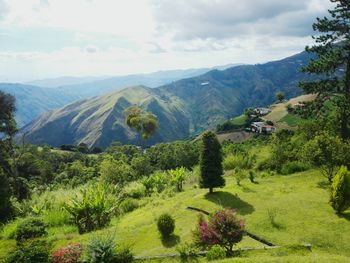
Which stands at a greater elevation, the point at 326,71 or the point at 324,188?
the point at 326,71

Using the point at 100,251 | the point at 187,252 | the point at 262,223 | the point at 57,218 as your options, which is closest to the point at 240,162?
the point at 262,223

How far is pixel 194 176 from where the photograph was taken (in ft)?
153

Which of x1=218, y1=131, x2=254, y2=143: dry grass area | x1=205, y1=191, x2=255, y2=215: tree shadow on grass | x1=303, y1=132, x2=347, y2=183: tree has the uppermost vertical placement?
x1=303, y1=132, x2=347, y2=183: tree

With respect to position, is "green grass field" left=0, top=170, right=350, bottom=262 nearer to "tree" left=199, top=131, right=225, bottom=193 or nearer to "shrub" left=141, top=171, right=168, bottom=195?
"tree" left=199, top=131, right=225, bottom=193

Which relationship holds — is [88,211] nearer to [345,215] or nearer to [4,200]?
[4,200]

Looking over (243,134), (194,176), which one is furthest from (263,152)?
(243,134)

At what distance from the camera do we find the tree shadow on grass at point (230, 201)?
26.0m

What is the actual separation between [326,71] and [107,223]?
2792 cm

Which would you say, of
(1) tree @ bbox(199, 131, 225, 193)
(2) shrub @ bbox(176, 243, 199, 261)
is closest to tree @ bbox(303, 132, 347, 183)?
(1) tree @ bbox(199, 131, 225, 193)

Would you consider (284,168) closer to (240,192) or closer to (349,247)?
(240,192)

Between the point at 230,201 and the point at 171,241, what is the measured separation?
786cm

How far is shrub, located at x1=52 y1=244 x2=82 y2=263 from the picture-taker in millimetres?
18625

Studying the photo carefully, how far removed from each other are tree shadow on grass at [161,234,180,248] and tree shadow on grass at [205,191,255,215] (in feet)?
17.7

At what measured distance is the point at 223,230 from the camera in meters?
17.9
